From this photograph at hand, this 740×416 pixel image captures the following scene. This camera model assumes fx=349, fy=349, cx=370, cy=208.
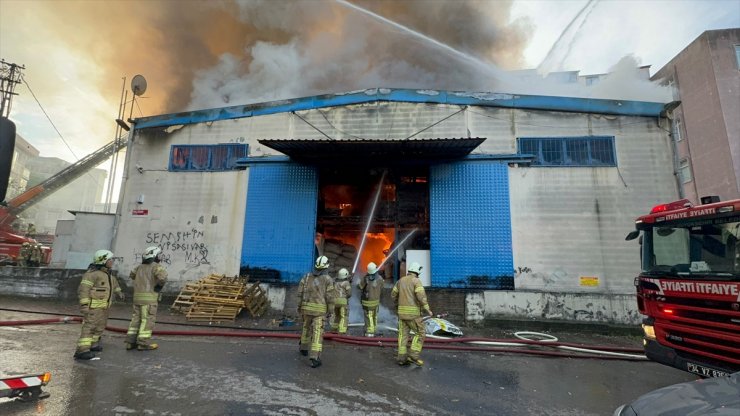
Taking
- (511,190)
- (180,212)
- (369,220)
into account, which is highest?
(511,190)

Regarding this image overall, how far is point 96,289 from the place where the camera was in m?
6.00

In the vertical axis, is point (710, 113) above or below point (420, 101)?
above

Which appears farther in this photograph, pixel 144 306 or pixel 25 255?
pixel 25 255

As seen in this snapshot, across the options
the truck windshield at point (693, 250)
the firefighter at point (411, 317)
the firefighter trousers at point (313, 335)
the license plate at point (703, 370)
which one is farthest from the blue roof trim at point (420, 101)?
the license plate at point (703, 370)

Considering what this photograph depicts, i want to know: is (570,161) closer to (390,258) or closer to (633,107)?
(633,107)

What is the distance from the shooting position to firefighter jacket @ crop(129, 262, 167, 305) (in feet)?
21.1

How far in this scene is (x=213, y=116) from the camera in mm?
13656

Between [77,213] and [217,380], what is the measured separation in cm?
1263

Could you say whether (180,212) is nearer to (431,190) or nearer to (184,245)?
(184,245)

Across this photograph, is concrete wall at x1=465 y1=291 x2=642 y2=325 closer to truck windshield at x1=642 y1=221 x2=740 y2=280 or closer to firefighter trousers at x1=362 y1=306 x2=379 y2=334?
firefighter trousers at x1=362 y1=306 x2=379 y2=334

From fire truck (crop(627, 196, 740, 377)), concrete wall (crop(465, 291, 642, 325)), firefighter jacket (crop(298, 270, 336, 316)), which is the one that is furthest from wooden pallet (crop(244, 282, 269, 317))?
fire truck (crop(627, 196, 740, 377))

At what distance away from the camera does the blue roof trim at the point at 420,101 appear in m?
11.6

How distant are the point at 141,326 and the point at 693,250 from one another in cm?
903

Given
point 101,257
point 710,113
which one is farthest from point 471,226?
point 710,113
